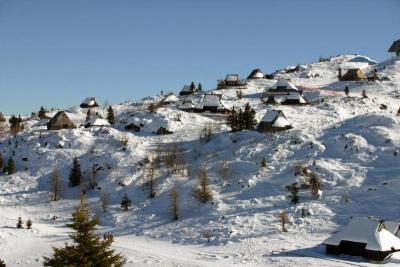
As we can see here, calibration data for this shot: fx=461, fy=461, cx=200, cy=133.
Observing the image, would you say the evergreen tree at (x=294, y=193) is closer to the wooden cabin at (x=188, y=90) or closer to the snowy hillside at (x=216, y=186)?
the snowy hillside at (x=216, y=186)

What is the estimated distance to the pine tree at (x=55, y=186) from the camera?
45375 mm

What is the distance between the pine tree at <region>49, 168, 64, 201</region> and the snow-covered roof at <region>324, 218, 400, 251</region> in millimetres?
27441

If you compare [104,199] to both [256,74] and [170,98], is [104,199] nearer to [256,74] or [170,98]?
[170,98]

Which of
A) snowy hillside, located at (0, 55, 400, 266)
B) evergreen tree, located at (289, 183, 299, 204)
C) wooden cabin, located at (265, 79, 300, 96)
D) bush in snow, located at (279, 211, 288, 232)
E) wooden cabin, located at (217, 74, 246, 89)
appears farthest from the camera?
wooden cabin, located at (217, 74, 246, 89)

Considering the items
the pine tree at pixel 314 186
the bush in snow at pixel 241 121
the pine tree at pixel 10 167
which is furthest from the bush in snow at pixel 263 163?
the pine tree at pixel 10 167

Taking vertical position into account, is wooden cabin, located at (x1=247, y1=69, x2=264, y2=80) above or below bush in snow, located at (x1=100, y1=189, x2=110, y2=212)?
above

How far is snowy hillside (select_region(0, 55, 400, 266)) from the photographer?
3198 cm

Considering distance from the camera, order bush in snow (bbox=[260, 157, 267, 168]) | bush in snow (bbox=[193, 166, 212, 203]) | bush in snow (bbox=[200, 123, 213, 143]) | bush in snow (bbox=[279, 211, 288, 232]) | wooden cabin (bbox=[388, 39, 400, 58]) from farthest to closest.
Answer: wooden cabin (bbox=[388, 39, 400, 58]) < bush in snow (bbox=[200, 123, 213, 143]) < bush in snow (bbox=[260, 157, 267, 168]) < bush in snow (bbox=[193, 166, 212, 203]) < bush in snow (bbox=[279, 211, 288, 232])

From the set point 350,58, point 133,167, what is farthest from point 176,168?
point 350,58

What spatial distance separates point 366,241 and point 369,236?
1.28 ft

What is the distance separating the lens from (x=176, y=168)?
4647 cm

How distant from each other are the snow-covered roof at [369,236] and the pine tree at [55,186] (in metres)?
27.4

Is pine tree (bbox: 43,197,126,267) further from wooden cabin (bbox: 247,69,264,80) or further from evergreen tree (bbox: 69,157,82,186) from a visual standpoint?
wooden cabin (bbox: 247,69,264,80)

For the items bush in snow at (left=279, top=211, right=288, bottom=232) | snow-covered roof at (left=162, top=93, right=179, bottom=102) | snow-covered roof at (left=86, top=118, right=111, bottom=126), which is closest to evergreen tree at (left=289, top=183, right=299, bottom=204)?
bush in snow at (left=279, top=211, right=288, bottom=232)
